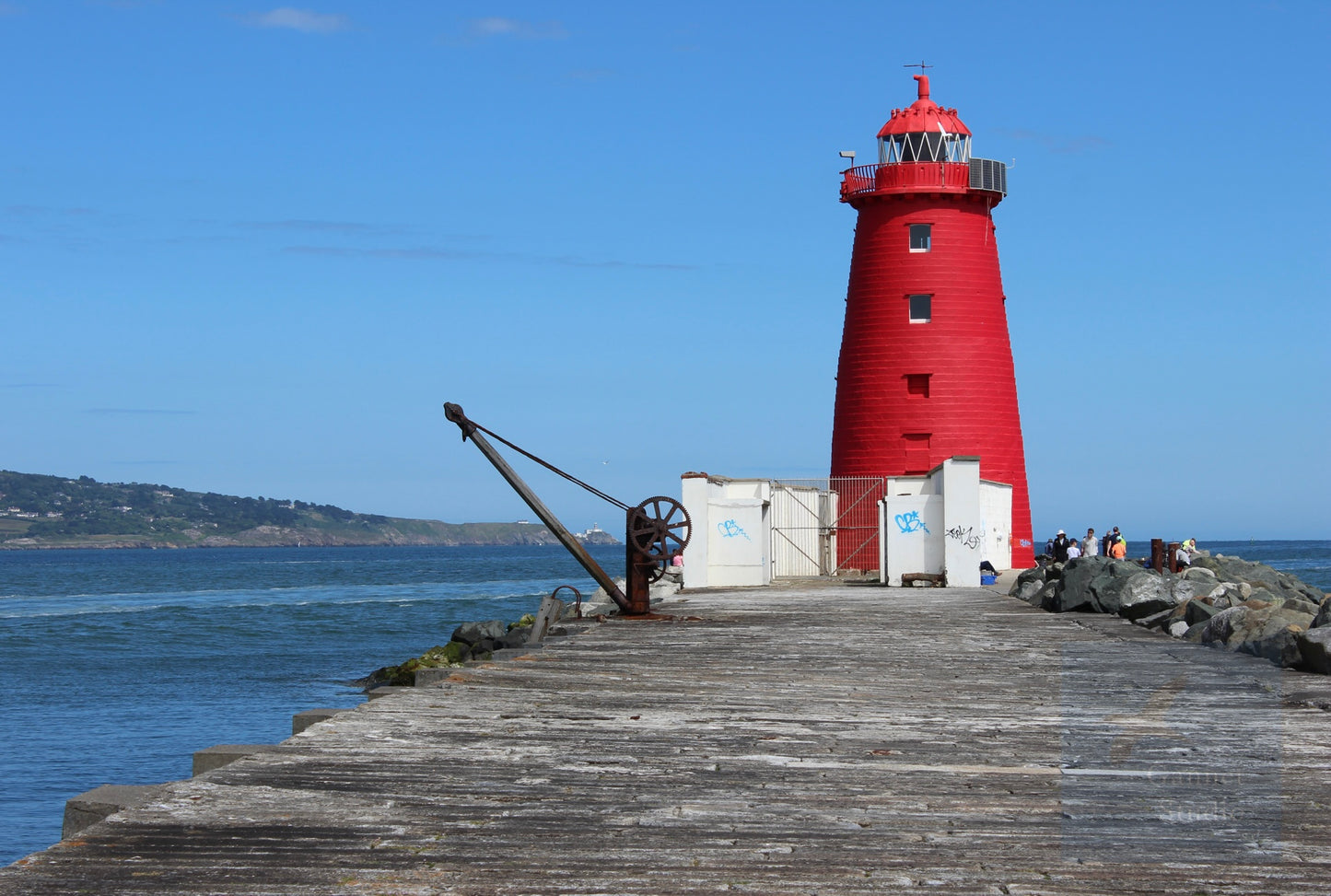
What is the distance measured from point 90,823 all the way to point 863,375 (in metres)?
24.0

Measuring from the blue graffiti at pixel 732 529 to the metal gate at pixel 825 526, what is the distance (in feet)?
10.1

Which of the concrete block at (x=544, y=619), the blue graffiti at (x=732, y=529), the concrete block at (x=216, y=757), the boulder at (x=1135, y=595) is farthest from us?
the blue graffiti at (x=732, y=529)

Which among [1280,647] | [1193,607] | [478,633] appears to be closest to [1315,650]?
[1280,647]

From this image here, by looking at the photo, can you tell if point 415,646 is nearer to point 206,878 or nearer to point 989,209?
point 989,209

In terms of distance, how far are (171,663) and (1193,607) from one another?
2598cm

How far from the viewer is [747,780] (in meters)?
6.63

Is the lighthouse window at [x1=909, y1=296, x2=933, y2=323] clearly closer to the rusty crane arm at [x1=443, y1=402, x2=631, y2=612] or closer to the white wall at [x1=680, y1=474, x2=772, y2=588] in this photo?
the white wall at [x1=680, y1=474, x2=772, y2=588]

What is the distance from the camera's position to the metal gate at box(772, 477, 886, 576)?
26.6 m

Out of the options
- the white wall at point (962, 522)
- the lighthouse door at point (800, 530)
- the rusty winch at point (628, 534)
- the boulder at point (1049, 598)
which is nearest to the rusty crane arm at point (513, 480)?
the rusty winch at point (628, 534)

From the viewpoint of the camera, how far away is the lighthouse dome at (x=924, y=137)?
2948cm

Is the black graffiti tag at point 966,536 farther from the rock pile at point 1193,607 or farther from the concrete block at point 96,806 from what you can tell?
the concrete block at point 96,806

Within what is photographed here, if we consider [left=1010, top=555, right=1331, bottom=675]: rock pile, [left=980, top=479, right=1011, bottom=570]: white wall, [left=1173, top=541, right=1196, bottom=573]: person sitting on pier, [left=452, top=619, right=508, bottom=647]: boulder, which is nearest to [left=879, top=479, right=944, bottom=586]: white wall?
[left=1010, top=555, right=1331, bottom=675]: rock pile

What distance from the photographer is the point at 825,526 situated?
2727 centimetres

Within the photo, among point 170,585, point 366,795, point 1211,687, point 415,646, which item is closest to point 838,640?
point 1211,687
